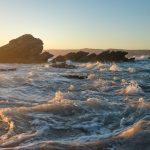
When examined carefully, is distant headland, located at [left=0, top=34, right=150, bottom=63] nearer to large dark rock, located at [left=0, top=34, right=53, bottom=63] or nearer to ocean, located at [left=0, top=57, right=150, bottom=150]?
large dark rock, located at [left=0, top=34, right=53, bottom=63]

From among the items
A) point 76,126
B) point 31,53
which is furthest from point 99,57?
point 76,126

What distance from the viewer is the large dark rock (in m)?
80.1

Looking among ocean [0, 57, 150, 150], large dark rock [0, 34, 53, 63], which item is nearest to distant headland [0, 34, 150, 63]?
large dark rock [0, 34, 53, 63]

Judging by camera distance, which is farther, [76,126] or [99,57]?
[99,57]

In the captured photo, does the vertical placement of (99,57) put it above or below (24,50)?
below

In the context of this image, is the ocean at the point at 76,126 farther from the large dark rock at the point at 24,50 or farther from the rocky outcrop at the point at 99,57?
the rocky outcrop at the point at 99,57

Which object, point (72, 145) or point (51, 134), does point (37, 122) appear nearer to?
point (51, 134)

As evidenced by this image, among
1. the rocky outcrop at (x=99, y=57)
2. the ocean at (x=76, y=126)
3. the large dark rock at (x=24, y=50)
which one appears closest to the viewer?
the ocean at (x=76, y=126)

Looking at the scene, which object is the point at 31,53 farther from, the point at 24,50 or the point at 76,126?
the point at 76,126

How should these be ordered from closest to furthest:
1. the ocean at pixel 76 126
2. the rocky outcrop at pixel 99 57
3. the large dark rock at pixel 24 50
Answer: the ocean at pixel 76 126 < the large dark rock at pixel 24 50 < the rocky outcrop at pixel 99 57

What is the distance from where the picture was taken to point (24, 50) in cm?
8244

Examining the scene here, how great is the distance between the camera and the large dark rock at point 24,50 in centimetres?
8012

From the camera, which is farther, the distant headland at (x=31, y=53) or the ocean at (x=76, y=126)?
the distant headland at (x=31, y=53)

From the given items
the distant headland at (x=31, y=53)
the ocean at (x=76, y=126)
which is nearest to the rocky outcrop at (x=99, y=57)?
the distant headland at (x=31, y=53)
